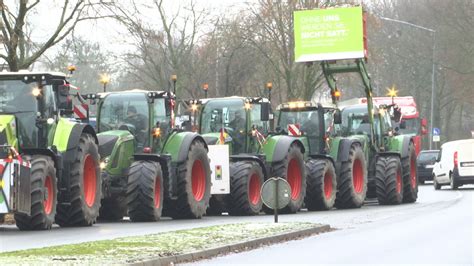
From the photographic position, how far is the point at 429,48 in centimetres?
7350

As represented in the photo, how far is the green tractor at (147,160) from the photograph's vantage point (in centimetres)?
2112

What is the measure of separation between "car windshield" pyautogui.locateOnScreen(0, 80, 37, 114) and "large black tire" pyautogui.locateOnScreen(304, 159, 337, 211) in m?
9.78

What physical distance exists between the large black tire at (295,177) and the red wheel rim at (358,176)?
3.05m

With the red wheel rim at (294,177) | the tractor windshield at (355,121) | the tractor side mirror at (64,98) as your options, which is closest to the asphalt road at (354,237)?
the red wheel rim at (294,177)

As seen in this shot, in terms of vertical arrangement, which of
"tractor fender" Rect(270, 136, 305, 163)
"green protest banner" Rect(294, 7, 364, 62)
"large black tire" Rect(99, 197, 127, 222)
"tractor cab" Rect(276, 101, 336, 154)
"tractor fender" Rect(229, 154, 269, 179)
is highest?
"green protest banner" Rect(294, 7, 364, 62)

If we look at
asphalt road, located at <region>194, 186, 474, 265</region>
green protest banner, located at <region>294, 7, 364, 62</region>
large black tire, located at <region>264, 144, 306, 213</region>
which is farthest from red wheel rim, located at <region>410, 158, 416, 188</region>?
asphalt road, located at <region>194, 186, 474, 265</region>

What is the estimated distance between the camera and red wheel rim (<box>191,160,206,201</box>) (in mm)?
23375

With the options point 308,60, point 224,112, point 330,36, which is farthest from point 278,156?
point 330,36

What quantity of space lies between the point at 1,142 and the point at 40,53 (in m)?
8.88

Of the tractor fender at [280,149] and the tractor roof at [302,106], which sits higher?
the tractor roof at [302,106]

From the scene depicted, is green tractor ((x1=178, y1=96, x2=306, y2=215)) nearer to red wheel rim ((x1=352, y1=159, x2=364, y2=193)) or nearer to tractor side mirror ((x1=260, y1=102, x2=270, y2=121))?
tractor side mirror ((x1=260, y1=102, x2=270, y2=121))

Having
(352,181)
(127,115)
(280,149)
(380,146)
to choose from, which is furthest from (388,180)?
(127,115)

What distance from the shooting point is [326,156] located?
27.8 metres

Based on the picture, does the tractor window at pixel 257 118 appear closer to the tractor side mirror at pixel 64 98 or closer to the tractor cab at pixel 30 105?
the tractor side mirror at pixel 64 98
